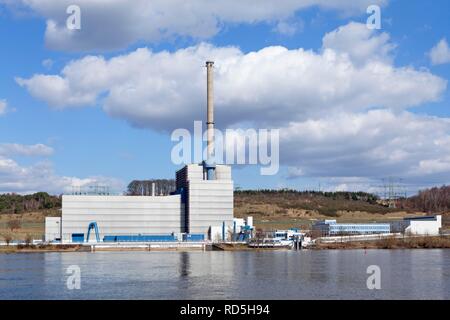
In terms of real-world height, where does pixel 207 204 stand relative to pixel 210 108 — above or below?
below

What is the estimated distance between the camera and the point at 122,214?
11388 centimetres

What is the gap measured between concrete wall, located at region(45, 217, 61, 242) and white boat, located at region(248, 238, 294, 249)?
1285 inches

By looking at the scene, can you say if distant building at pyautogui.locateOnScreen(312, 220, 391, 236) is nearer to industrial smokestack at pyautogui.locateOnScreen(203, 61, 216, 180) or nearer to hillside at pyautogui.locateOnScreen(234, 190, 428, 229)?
industrial smokestack at pyautogui.locateOnScreen(203, 61, 216, 180)

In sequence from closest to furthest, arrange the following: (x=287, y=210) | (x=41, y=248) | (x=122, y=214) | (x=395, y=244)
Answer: (x=41, y=248) < (x=395, y=244) < (x=122, y=214) < (x=287, y=210)

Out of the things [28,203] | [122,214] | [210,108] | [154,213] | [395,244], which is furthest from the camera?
[28,203]

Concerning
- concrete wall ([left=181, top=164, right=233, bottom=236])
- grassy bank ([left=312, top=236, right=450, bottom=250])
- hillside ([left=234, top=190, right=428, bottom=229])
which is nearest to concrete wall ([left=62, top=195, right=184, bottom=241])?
concrete wall ([left=181, top=164, right=233, bottom=236])

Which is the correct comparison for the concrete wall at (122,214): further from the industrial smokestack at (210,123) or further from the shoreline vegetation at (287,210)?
the shoreline vegetation at (287,210)

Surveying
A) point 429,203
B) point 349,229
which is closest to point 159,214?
point 349,229

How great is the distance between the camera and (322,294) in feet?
131

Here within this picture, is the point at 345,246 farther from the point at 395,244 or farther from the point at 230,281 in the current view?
the point at 230,281

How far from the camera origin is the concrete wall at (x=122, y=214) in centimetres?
11231

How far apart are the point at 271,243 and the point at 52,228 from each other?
1467 inches

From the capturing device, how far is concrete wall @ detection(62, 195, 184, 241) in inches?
4422
